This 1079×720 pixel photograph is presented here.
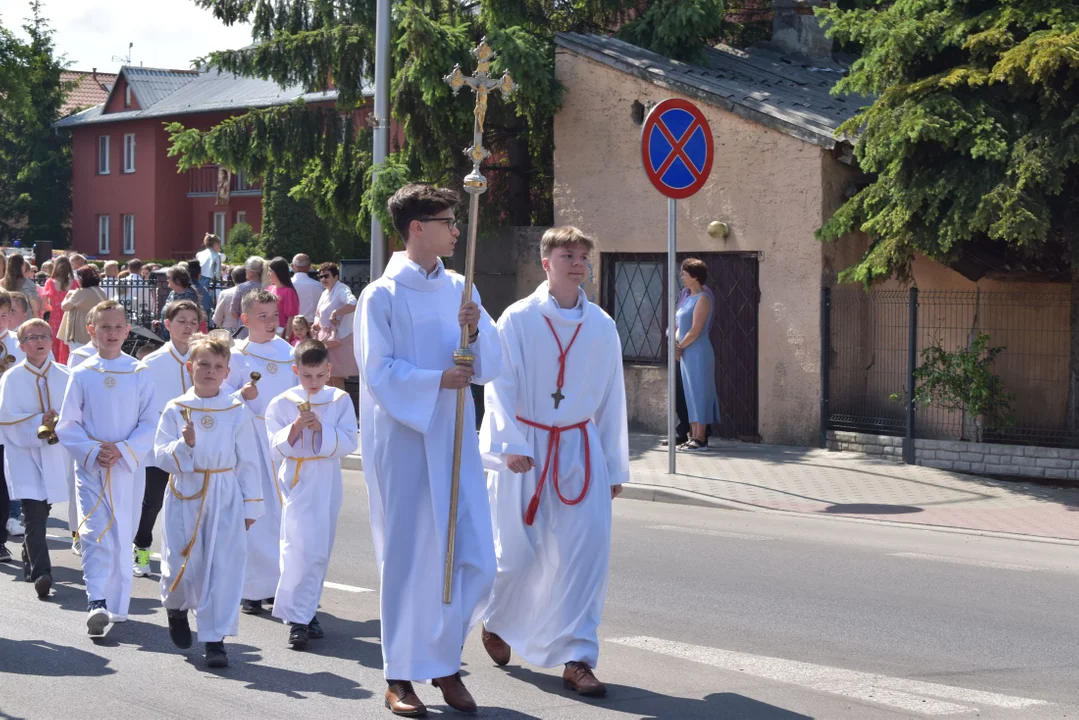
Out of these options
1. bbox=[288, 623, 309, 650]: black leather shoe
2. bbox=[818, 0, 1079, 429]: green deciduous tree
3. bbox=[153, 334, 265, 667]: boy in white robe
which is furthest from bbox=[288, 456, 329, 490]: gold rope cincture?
bbox=[818, 0, 1079, 429]: green deciduous tree

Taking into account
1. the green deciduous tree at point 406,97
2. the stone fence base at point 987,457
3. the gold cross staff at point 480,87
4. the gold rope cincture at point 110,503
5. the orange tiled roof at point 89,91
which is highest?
the orange tiled roof at point 89,91

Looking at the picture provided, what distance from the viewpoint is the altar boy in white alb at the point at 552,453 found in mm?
6617

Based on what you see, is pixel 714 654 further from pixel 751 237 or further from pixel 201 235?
pixel 201 235

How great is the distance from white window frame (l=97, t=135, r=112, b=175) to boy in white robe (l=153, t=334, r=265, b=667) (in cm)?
5710

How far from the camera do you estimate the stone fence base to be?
13562mm

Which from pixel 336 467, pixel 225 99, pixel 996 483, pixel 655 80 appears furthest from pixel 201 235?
pixel 336 467

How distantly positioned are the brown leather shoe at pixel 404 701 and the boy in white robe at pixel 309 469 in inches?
59.2

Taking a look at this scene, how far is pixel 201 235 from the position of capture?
59.3 meters

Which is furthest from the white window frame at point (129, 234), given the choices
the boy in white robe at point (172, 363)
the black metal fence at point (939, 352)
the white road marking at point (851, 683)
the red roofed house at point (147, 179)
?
the white road marking at point (851, 683)

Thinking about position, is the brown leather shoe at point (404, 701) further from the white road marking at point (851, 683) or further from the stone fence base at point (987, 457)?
the stone fence base at point (987, 457)

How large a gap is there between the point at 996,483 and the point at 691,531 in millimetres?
3715

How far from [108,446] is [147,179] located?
2120 inches

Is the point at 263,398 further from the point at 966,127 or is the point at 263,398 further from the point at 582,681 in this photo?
the point at 966,127

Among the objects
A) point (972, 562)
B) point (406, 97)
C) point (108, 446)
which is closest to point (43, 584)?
point (108, 446)
